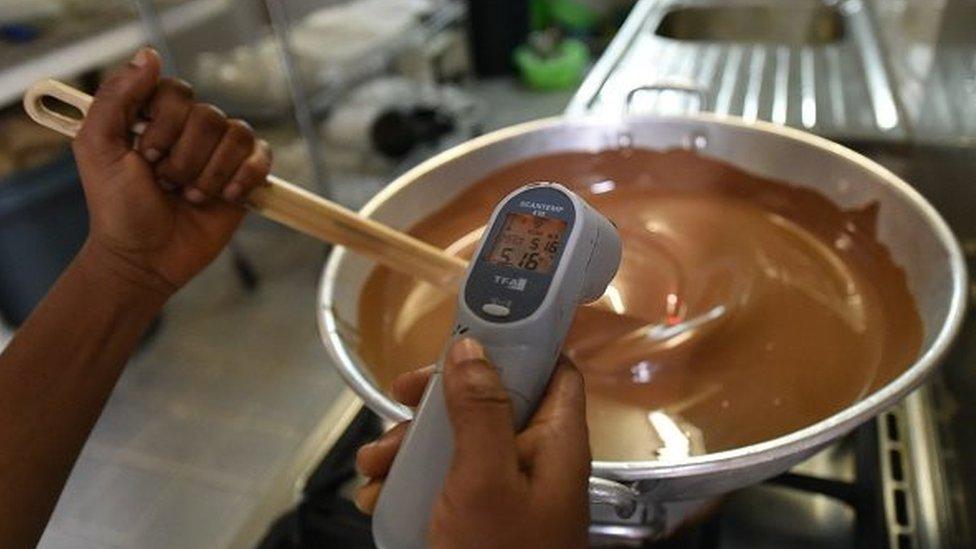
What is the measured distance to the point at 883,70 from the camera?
3.54 ft

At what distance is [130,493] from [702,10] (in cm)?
124

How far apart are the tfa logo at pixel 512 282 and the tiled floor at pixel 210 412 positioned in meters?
0.48

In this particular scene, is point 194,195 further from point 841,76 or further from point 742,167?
point 841,76

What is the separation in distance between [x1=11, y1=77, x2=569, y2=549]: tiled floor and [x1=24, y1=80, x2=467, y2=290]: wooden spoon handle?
0.33 m

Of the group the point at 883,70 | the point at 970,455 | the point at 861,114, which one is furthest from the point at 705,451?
the point at 883,70

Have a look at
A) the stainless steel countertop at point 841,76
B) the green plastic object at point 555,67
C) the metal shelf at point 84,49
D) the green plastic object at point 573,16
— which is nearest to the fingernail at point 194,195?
the stainless steel countertop at point 841,76

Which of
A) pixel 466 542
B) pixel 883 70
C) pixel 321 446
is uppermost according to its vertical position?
pixel 466 542

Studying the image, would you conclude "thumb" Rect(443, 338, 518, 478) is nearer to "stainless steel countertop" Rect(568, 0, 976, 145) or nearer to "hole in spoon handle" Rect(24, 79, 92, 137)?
"hole in spoon handle" Rect(24, 79, 92, 137)

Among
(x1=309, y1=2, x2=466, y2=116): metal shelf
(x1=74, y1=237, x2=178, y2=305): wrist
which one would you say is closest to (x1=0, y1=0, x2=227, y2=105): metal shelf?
(x1=309, y1=2, x2=466, y2=116): metal shelf

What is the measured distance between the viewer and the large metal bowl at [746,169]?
44 centimetres

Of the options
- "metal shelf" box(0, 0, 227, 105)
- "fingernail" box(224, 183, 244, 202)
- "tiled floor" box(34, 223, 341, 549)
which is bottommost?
"tiled floor" box(34, 223, 341, 549)

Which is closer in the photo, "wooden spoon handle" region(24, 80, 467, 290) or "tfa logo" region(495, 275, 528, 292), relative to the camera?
→ "tfa logo" region(495, 275, 528, 292)

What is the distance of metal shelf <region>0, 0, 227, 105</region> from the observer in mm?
1354

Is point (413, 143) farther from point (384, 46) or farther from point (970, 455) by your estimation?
point (970, 455)
